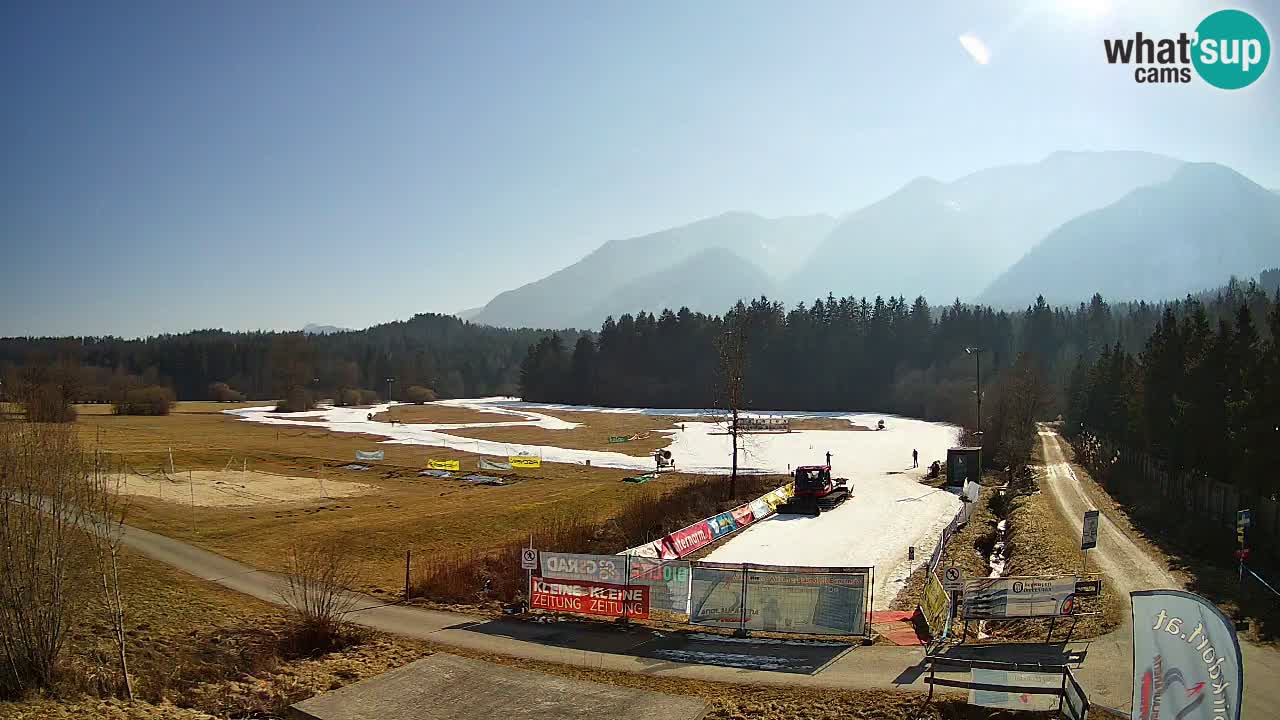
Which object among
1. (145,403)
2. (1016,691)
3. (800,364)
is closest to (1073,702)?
(1016,691)

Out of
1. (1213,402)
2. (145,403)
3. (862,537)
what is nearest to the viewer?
(862,537)

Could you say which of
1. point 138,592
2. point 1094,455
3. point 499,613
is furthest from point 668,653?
point 1094,455

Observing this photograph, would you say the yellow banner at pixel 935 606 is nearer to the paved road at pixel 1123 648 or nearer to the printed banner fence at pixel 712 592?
the printed banner fence at pixel 712 592

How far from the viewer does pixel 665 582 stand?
19.2 m

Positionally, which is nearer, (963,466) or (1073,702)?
(1073,702)

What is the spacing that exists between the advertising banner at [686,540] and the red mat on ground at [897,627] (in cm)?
862

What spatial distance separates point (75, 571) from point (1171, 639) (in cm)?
2016

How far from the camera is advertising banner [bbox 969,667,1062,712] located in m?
11.5

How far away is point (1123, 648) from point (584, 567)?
12875 mm

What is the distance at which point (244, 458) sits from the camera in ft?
211

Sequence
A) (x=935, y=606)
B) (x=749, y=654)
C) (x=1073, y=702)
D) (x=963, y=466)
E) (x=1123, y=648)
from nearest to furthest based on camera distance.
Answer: (x=1073, y=702), (x=1123, y=648), (x=749, y=654), (x=935, y=606), (x=963, y=466)

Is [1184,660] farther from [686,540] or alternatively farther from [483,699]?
[686,540]

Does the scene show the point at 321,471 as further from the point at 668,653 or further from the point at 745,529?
the point at 668,653

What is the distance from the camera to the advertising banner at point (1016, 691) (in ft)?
37.8
